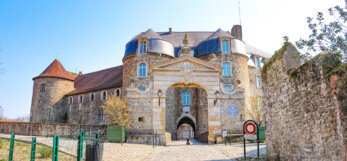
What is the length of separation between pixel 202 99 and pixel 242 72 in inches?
177

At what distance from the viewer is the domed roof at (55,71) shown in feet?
115

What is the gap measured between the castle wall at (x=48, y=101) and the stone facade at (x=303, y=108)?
102 feet

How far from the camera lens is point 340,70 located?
527 cm

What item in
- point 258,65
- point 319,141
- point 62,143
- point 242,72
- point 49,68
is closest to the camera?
point 319,141

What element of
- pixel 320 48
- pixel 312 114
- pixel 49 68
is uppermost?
pixel 49 68

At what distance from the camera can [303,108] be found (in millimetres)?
6637

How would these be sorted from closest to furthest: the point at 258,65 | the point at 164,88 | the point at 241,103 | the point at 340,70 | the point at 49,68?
1. the point at 340,70
2. the point at 164,88
3. the point at 241,103
4. the point at 258,65
5. the point at 49,68

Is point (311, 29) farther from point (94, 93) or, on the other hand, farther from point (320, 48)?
point (94, 93)

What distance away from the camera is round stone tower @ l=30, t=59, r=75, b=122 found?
34.0 m

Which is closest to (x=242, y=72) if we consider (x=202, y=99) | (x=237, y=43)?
(x=237, y=43)

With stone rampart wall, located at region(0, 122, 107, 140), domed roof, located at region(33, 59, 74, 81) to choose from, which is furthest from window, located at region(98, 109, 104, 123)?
stone rampart wall, located at region(0, 122, 107, 140)

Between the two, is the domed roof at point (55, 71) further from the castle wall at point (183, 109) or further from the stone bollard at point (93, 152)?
the stone bollard at point (93, 152)

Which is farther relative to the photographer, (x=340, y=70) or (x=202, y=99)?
(x=202, y=99)

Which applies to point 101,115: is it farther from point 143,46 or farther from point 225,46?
point 225,46
